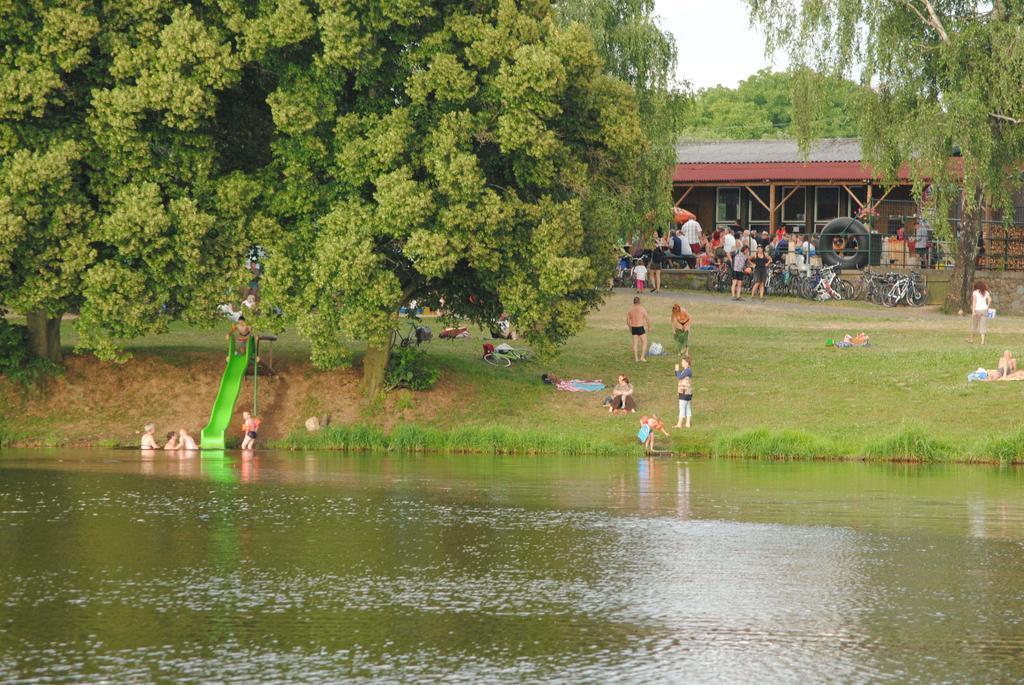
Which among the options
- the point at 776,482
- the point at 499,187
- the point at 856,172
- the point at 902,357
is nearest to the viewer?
the point at 776,482

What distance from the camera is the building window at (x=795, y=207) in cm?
6369

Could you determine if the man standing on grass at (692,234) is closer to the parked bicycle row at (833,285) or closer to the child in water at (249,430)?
the parked bicycle row at (833,285)

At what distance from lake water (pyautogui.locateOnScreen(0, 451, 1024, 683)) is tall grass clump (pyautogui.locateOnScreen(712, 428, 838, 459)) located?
11.4 feet

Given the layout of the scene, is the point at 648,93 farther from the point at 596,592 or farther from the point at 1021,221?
the point at 596,592

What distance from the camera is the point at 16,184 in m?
31.3

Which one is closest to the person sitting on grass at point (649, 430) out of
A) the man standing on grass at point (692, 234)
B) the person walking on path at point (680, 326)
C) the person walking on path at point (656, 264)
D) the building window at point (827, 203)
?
the person walking on path at point (680, 326)

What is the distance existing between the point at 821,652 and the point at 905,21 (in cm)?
3330

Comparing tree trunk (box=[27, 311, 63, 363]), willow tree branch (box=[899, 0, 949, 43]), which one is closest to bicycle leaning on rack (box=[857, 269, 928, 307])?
willow tree branch (box=[899, 0, 949, 43])

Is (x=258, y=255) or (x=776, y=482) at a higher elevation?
(x=258, y=255)

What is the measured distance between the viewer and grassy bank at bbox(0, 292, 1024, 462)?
31594mm

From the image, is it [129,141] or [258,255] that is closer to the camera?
[129,141]

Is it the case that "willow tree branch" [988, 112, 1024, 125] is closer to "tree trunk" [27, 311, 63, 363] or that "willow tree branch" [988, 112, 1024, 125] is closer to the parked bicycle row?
the parked bicycle row

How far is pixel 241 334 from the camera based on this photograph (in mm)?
35062

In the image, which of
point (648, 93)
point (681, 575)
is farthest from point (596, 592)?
point (648, 93)
